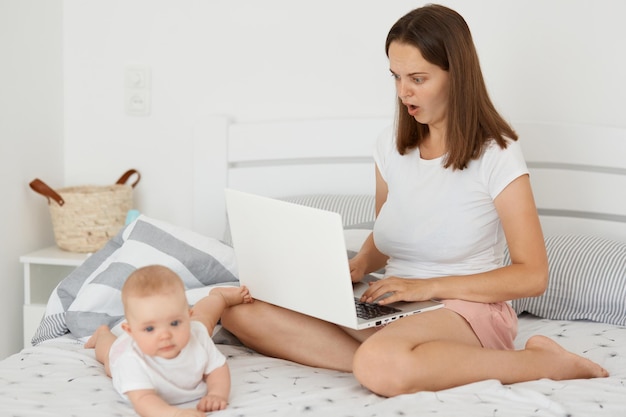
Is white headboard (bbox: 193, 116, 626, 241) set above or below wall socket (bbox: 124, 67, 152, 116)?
below

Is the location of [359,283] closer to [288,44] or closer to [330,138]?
[330,138]

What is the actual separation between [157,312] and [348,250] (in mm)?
818

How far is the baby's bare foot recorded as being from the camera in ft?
5.75

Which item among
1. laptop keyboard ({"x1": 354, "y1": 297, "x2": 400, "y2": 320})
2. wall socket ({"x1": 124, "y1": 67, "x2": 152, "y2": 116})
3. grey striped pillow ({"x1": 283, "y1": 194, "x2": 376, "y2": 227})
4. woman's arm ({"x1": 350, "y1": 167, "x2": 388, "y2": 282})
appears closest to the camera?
laptop keyboard ({"x1": 354, "y1": 297, "x2": 400, "y2": 320})

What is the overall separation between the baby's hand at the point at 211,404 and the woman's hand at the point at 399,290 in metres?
0.36

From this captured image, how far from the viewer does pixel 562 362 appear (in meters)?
1.58

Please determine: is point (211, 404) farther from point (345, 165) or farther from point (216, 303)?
point (345, 165)

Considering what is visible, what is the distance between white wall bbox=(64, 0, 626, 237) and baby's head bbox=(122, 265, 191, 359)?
1.33 meters

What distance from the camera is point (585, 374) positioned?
5.28 feet

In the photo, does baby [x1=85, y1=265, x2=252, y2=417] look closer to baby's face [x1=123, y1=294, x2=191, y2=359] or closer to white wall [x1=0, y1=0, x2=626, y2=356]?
baby's face [x1=123, y1=294, x2=191, y2=359]

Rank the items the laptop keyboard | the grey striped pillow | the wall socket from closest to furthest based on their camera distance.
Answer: the laptop keyboard → the grey striped pillow → the wall socket

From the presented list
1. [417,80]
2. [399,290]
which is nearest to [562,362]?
[399,290]

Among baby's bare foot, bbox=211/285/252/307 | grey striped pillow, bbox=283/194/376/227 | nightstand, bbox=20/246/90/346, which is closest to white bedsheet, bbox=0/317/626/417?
baby's bare foot, bbox=211/285/252/307

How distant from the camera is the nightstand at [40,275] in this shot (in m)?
2.54
